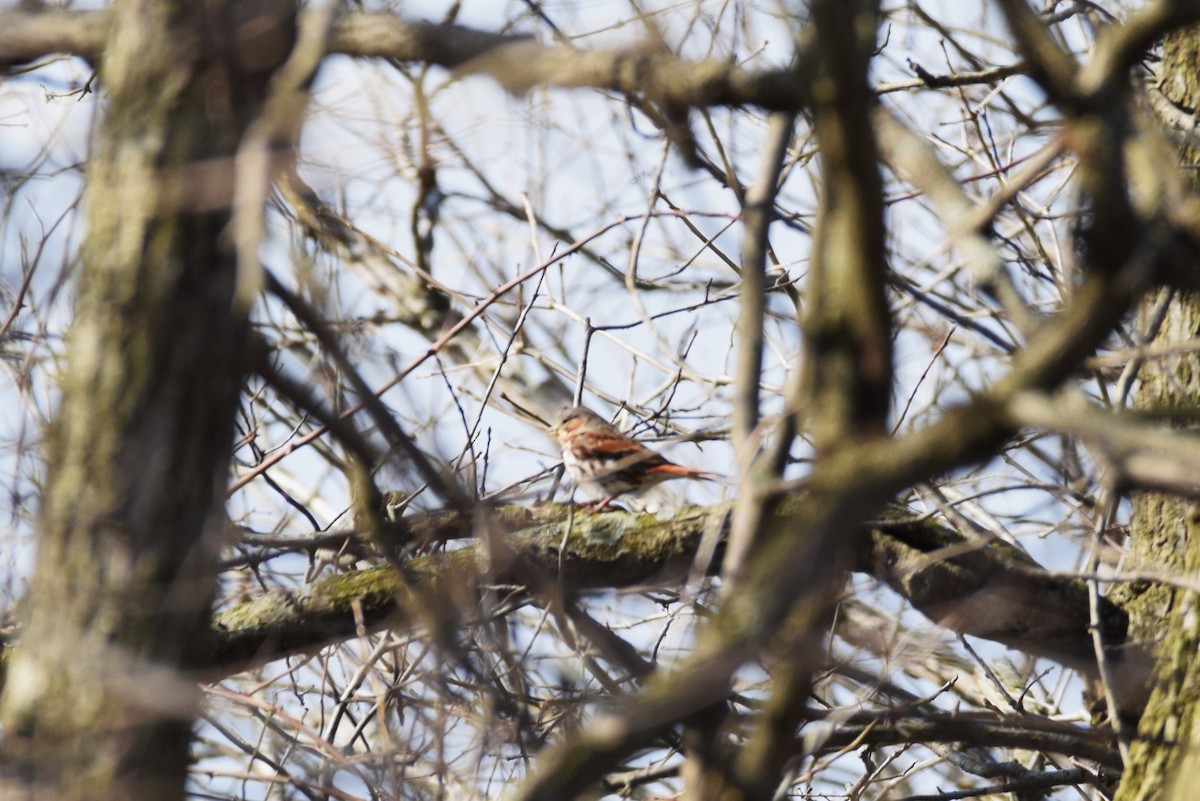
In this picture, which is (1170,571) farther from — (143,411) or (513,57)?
(143,411)

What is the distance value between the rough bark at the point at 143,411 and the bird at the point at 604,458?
3.12 metres

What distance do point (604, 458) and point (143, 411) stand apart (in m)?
3.64

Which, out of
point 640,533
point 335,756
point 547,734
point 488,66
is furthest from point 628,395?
point 488,66

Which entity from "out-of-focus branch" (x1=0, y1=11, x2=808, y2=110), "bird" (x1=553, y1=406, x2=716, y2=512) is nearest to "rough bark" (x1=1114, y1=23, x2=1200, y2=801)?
"out-of-focus branch" (x1=0, y1=11, x2=808, y2=110)

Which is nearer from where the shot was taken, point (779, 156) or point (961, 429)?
point (961, 429)

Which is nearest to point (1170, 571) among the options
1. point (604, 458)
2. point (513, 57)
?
point (513, 57)

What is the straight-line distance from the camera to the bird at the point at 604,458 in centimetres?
561

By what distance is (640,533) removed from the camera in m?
3.78

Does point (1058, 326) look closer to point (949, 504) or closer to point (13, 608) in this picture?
point (949, 504)

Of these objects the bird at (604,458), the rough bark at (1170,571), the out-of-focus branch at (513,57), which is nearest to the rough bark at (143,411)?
the out-of-focus branch at (513,57)

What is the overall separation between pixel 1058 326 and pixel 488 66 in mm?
1243

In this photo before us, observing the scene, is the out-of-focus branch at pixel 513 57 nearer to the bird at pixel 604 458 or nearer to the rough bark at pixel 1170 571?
the rough bark at pixel 1170 571

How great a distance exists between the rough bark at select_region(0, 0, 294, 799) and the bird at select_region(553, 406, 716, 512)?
3117 mm

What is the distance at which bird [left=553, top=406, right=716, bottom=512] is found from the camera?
18.4ft
